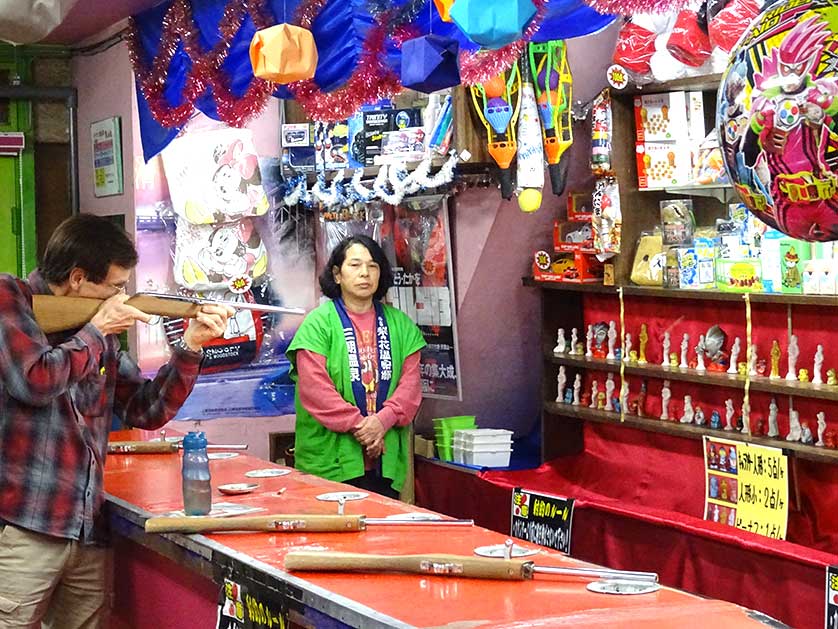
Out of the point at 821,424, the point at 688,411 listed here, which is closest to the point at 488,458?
the point at 688,411

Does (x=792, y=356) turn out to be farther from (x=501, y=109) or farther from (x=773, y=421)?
(x=501, y=109)

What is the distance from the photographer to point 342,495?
362 cm

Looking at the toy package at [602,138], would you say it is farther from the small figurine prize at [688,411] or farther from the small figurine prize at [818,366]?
the small figurine prize at [818,366]

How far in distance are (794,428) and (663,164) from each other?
4.29 ft

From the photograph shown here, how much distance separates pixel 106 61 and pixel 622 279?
320cm

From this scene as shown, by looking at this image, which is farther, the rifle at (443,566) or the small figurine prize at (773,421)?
the small figurine prize at (773,421)

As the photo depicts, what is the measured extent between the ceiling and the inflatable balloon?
381 centimetres

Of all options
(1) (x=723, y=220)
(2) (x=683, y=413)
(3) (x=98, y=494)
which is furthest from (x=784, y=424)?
(3) (x=98, y=494)

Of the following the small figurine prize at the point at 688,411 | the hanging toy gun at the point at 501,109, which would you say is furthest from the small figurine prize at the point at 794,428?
the hanging toy gun at the point at 501,109

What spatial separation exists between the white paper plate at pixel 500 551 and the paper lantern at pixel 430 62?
1405 mm

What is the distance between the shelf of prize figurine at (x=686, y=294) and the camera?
167 inches

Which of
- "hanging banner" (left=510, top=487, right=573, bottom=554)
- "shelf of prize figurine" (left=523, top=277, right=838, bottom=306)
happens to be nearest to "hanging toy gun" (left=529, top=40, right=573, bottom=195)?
"shelf of prize figurine" (left=523, top=277, right=838, bottom=306)

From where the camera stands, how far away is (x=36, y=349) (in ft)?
10.2

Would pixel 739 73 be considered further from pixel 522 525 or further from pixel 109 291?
pixel 522 525
